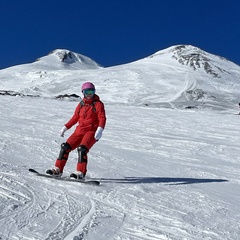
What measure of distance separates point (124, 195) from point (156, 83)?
5906 cm

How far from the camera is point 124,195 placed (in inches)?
210

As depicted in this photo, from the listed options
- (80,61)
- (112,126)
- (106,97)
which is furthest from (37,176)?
(80,61)

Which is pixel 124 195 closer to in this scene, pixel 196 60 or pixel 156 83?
pixel 156 83

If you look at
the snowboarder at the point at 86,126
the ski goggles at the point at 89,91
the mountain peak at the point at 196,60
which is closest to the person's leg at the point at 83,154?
the snowboarder at the point at 86,126

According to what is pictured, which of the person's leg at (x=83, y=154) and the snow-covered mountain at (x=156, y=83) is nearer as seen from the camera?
the person's leg at (x=83, y=154)

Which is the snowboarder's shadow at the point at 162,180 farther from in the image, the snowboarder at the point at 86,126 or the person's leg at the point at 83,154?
the snowboarder at the point at 86,126

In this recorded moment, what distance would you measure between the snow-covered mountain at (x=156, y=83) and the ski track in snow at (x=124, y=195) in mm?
33713

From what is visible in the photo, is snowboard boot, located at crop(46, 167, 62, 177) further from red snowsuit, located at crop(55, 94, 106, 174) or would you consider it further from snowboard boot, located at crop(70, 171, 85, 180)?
snowboard boot, located at crop(70, 171, 85, 180)

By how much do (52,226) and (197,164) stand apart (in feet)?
19.1

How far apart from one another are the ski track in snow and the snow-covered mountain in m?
33.7

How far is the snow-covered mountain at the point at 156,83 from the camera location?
172 feet

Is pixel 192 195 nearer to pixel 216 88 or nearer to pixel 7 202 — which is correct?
pixel 7 202

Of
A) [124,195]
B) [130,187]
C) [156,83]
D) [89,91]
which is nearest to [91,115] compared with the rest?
[89,91]

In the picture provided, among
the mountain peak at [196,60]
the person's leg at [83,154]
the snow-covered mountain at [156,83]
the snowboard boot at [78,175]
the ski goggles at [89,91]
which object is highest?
the mountain peak at [196,60]
